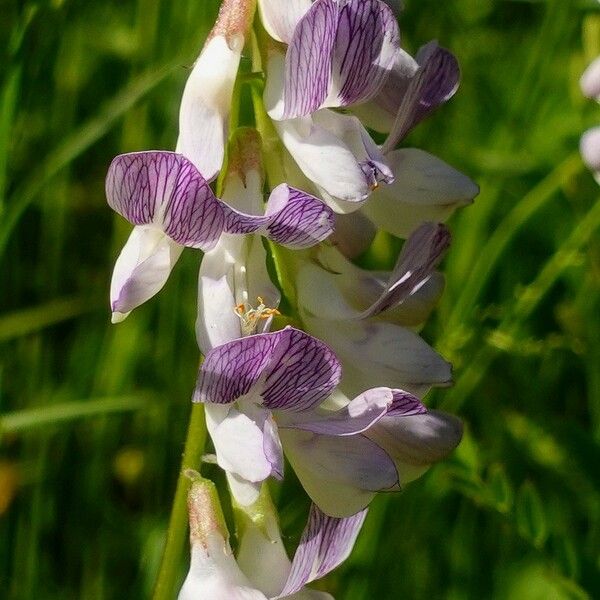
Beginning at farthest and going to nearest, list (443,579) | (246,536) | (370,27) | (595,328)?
(595,328) → (443,579) → (246,536) → (370,27)

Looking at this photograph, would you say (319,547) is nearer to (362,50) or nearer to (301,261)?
(301,261)

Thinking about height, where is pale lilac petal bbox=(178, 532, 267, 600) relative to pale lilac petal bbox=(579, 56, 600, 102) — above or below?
below

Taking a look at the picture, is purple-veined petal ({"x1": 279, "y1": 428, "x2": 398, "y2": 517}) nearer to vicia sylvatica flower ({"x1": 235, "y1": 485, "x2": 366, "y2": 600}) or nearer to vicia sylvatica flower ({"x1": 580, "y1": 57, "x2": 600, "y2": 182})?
vicia sylvatica flower ({"x1": 235, "y1": 485, "x2": 366, "y2": 600})

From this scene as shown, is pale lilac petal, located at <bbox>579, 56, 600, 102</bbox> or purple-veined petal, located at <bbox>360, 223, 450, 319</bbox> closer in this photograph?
purple-veined petal, located at <bbox>360, 223, 450, 319</bbox>

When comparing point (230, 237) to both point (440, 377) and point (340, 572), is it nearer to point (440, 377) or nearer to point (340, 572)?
point (440, 377)

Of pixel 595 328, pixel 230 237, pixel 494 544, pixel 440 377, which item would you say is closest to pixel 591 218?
pixel 595 328

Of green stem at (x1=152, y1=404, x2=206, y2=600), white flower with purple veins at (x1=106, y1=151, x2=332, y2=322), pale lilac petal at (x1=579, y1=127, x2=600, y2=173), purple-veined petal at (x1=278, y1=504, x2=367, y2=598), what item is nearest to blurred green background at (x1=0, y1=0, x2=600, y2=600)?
pale lilac petal at (x1=579, y1=127, x2=600, y2=173)
